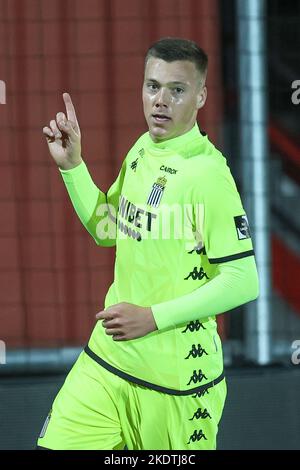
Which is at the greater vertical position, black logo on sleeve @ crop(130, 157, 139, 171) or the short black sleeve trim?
black logo on sleeve @ crop(130, 157, 139, 171)

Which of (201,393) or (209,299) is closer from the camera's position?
(209,299)

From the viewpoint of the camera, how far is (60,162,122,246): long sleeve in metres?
3.73

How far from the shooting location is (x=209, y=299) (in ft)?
10.8

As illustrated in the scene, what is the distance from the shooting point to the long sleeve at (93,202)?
3.73m

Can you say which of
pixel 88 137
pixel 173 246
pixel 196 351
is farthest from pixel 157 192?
pixel 88 137

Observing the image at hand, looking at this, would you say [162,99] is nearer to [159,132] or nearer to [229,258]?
[159,132]

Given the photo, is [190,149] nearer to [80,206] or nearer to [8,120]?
[80,206]

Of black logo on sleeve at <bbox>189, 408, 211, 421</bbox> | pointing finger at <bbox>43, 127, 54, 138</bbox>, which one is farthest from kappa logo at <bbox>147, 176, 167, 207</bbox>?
black logo on sleeve at <bbox>189, 408, 211, 421</bbox>

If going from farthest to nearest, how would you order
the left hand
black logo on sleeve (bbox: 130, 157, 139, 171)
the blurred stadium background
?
the blurred stadium background
black logo on sleeve (bbox: 130, 157, 139, 171)
the left hand

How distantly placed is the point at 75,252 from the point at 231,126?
1076mm

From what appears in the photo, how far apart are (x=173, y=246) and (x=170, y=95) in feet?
1.58

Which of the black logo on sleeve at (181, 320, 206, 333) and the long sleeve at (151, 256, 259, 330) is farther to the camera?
the black logo on sleeve at (181, 320, 206, 333)

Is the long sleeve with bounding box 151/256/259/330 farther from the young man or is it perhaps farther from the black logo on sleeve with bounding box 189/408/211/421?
the black logo on sleeve with bounding box 189/408/211/421

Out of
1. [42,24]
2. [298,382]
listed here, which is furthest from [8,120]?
[298,382]
